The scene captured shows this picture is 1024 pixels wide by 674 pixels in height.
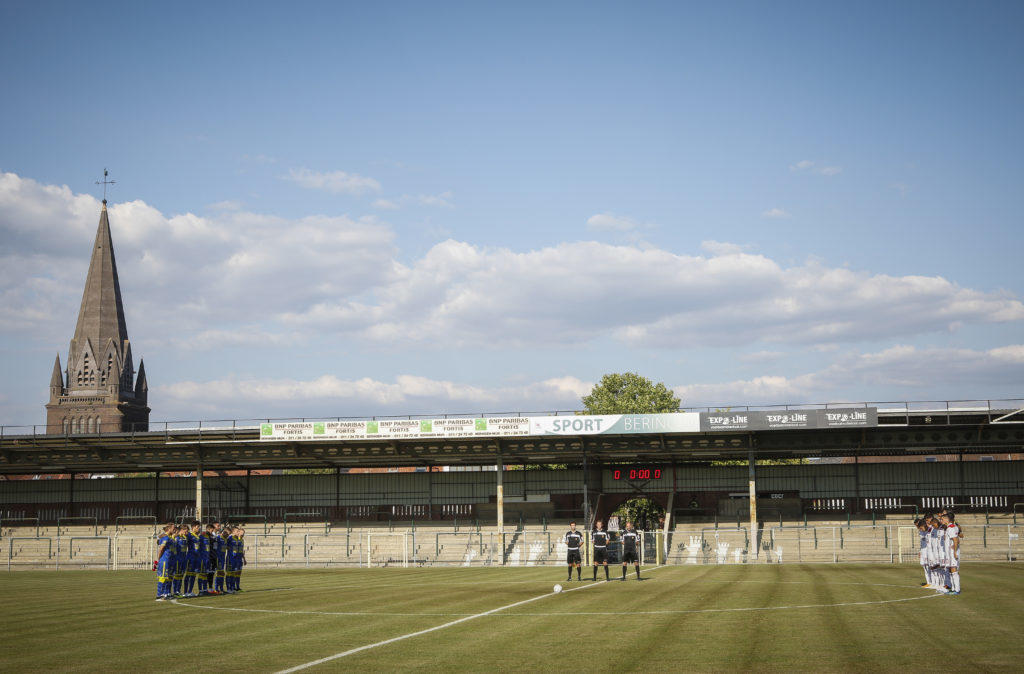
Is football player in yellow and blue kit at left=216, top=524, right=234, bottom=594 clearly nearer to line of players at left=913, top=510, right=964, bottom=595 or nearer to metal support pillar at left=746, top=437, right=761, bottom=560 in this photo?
line of players at left=913, top=510, right=964, bottom=595

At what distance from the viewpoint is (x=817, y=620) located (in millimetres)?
15922

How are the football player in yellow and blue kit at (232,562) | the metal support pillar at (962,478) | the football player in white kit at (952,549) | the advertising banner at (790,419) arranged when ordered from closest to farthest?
1. the football player in white kit at (952,549)
2. the football player in yellow and blue kit at (232,562)
3. the advertising banner at (790,419)
4. the metal support pillar at (962,478)

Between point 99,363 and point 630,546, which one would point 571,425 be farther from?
point 99,363

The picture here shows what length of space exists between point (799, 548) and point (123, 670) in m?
39.0

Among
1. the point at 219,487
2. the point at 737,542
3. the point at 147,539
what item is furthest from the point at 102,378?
the point at 737,542

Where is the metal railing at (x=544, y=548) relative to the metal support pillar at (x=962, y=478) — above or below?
below

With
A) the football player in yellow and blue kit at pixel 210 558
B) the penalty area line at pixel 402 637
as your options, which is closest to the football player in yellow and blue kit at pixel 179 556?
the football player in yellow and blue kit at pixel 210 558

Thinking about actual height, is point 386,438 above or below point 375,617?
above

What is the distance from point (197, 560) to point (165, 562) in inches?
46.8

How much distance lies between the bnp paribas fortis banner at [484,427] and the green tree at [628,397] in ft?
150

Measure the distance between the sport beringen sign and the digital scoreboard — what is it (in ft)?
40.1

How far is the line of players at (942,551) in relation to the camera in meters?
20.6

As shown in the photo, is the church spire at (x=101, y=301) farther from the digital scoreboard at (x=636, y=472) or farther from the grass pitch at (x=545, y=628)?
the grass pitch at (x=545, y=628)

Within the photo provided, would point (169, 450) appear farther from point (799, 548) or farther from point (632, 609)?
point (632, 609)
